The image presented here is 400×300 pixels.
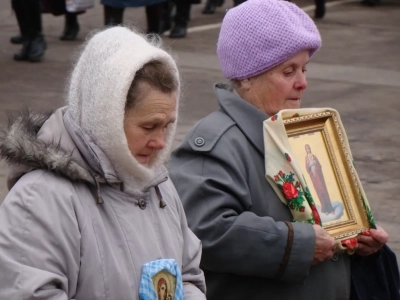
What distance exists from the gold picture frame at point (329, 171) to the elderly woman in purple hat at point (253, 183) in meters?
0.08

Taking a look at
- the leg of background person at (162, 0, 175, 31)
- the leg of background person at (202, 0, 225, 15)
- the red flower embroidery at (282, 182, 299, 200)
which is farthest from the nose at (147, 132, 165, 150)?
the leg of background person at (202, 0, 225, 15)

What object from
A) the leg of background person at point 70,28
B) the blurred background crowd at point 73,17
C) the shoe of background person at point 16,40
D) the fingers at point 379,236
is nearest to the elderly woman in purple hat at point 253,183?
the fingers at point 379,236

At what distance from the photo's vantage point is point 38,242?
2.55 meters

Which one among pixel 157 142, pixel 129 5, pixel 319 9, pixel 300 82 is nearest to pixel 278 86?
pixel 300 82

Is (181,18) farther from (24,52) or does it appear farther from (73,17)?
(24,52)

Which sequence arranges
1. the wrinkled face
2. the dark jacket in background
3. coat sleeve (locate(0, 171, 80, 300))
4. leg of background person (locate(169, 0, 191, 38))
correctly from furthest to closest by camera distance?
1. leg of background person (locate(169, 0, 191, 38))
2. the dark jacket in background
3. the wrinkled face
4. coat sleeve (locate(0, 171, 80, 300))

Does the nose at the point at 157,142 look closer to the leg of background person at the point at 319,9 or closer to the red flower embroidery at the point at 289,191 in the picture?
the red flower embroidery at the point at 289,191

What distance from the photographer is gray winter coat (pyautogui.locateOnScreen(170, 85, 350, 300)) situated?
3.43 metres

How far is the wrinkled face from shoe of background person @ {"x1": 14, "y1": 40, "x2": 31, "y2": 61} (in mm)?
8096

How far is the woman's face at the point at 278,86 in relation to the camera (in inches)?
141

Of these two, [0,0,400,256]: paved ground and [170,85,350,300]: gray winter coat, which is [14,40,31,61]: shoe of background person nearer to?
[0,0,400,256]: paved ground

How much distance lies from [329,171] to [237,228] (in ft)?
1.43

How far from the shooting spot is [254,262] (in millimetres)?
3443

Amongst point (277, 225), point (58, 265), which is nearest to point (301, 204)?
point (277, 225)
